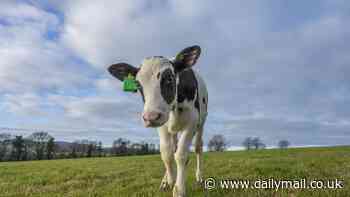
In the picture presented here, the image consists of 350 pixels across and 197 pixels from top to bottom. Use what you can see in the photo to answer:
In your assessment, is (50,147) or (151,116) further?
(50,147)

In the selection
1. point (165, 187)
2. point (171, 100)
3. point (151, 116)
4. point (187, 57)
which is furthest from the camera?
point (165, 187)

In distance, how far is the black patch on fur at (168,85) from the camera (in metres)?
5.26

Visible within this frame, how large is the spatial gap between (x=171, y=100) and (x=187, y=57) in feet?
3.45

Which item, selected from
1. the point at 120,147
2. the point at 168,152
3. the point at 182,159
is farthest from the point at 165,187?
the point at 120,147

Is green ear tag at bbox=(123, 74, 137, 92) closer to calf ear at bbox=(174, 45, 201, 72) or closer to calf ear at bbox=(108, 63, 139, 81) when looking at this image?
calf ear at bbox=(108, 63, 139, 81)

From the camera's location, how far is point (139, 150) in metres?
80.6

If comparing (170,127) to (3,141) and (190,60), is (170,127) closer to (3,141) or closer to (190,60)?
(190,60)

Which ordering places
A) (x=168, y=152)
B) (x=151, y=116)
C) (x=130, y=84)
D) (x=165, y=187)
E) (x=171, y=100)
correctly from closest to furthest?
(x=151, y=116)
(x=171, y=100)
(x=130, y=84)
(x=168, y=152)
(x=165, y=187)

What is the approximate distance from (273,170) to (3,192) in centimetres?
673

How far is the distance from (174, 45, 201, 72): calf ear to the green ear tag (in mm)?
833

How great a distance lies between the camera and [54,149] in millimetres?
86375

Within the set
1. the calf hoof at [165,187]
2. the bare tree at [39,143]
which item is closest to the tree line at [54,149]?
the bare tree at [39,143]

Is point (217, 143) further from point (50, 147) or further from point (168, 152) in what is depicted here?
point (168, 152)

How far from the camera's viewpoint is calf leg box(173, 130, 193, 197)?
5.69 m
